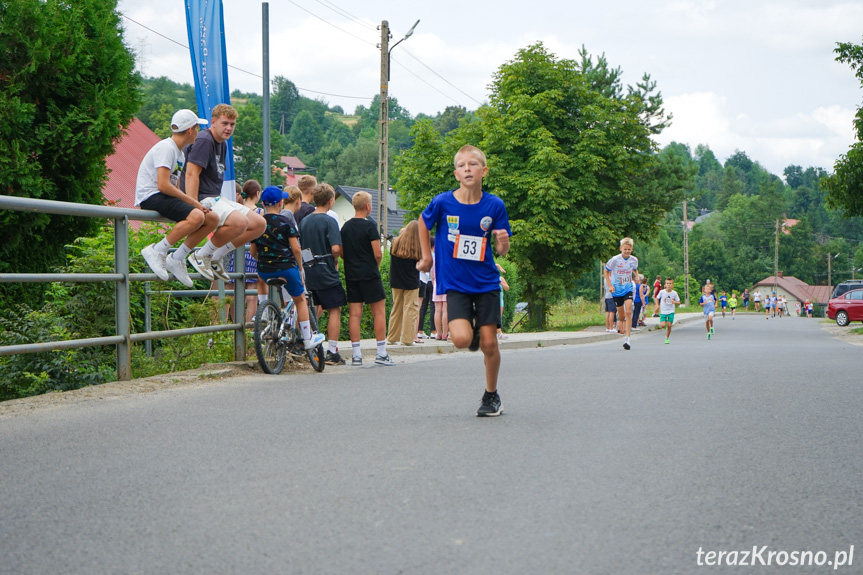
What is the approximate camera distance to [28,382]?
319 inches

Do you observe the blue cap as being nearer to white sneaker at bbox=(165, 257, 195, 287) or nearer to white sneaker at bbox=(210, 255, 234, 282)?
white sneaker at bbox=(210, 255, 234, 282)

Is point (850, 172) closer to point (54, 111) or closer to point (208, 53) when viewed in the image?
point (208, 53)

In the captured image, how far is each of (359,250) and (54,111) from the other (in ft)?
12.9

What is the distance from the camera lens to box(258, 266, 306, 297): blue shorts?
9492 millimetres

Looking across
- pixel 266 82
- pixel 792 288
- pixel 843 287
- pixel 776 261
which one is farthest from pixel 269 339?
pixel 792 288

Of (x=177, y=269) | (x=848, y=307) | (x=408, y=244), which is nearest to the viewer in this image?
(x=177, y=269)

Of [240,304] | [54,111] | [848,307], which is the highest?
[54,111]

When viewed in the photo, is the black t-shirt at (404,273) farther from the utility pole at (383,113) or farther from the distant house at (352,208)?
the distant house at (352,208)

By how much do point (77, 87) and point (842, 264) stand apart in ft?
464

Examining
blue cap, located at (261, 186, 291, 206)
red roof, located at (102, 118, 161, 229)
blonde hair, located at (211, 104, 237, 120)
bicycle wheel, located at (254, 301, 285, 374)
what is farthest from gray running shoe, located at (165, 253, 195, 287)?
red roof, located at (102, 118, 161, 229)

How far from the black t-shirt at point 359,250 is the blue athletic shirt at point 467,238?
4.08 m

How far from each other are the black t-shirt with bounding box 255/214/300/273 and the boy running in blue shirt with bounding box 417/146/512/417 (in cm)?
281

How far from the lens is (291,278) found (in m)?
9.51

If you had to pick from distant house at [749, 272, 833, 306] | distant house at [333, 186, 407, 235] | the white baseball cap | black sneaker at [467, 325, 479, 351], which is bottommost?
distant house at [749, 272, 833, 306]
